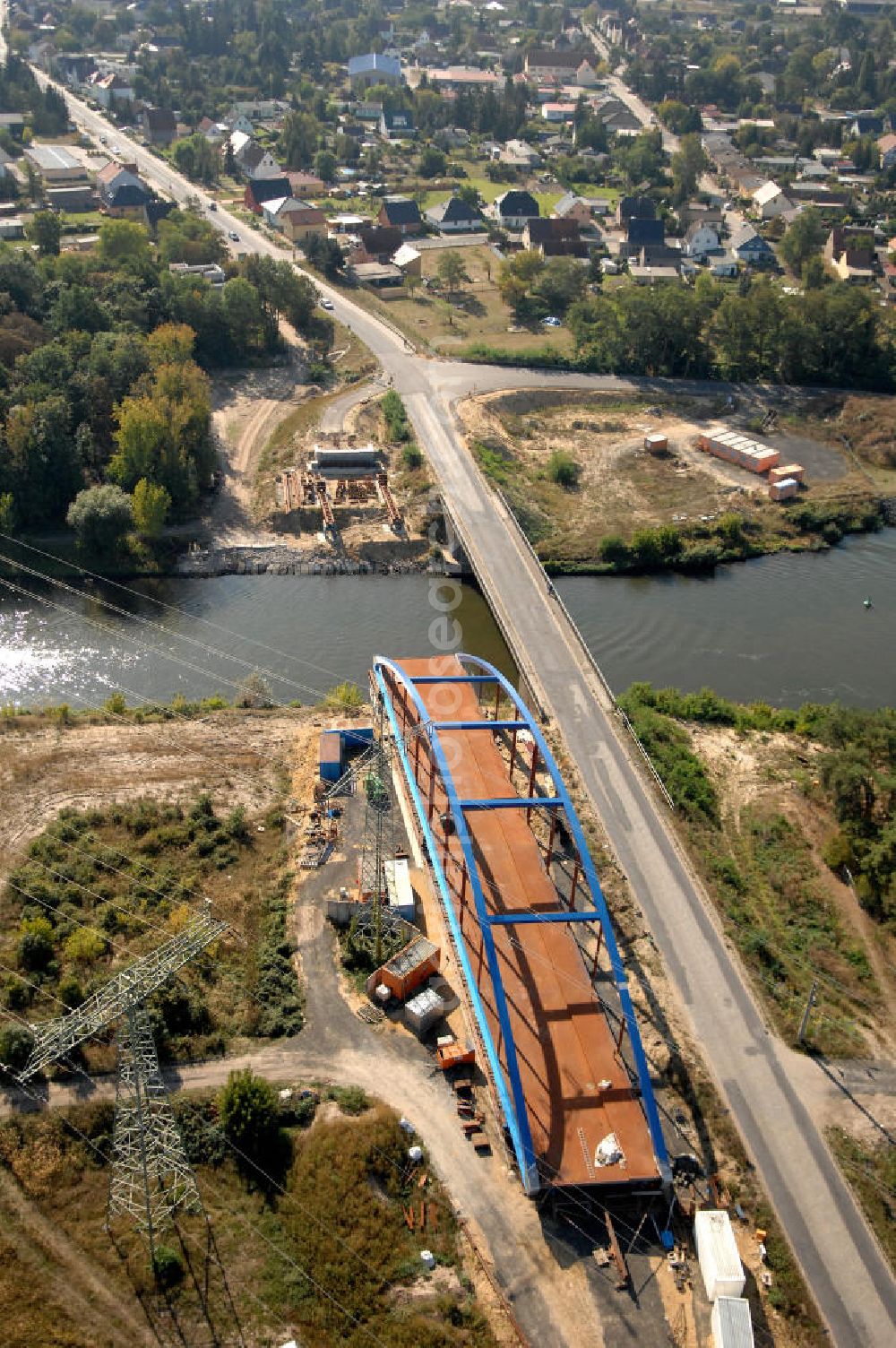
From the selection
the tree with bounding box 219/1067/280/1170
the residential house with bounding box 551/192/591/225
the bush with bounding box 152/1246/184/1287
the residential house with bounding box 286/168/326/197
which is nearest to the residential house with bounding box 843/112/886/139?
the residential house with bounding box 551/192/591/225

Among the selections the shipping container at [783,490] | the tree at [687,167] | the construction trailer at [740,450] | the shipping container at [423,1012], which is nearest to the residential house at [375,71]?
the tree at [687,167]

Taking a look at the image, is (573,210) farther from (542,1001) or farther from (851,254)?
(542,1001)

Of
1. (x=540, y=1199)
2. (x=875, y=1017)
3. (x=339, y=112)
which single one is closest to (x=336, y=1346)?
(x=540, y=1199)

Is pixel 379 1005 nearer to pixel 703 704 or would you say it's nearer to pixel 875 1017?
pixel 875 1017

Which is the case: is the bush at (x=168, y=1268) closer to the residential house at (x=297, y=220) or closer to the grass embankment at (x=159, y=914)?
the grass embankment at (x=159, y=914)

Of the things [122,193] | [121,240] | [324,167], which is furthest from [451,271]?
[324,167]

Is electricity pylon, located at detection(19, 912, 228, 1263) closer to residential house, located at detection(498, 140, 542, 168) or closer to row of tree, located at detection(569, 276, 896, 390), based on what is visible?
row of tree, located at detection(569, 276, 896, 390)

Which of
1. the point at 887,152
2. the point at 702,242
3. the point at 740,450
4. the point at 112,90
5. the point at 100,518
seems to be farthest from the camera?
the point at 112,90
